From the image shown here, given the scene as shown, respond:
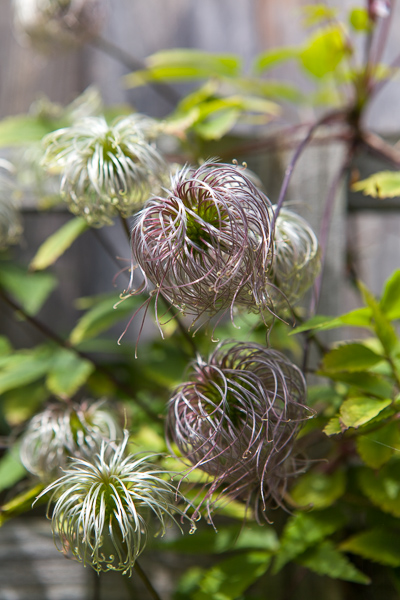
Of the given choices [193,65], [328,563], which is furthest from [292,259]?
[193,65]

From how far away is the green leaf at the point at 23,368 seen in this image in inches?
37.7

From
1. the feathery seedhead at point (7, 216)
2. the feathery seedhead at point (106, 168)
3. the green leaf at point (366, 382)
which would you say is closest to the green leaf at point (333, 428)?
the green leaf at point (366, 382)

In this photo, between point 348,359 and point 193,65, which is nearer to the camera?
point 348,359

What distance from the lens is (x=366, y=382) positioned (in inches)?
28.3

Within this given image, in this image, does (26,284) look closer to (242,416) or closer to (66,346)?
(66,346)

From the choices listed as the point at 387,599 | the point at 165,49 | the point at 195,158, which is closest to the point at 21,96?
the point at 165,49

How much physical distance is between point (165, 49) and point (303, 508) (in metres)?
1.22

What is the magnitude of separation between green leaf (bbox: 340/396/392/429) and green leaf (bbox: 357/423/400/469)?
8cm

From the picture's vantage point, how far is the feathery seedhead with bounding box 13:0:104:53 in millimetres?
1177

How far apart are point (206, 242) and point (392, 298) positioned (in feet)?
1.04

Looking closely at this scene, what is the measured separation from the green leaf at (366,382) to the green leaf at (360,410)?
55 millimetres

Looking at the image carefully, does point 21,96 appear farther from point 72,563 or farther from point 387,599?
point 387,599

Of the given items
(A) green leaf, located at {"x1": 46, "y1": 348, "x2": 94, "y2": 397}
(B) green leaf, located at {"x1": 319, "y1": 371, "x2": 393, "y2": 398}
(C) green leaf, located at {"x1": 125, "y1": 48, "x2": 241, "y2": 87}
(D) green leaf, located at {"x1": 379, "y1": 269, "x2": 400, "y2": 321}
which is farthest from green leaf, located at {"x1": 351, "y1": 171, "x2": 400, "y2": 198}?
(A) green leaf, located at {"x1": 46, "y1": 348, "x2": 94, "y2": 397}

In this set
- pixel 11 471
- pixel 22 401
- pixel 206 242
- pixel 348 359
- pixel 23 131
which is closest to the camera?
pixel 206 242
